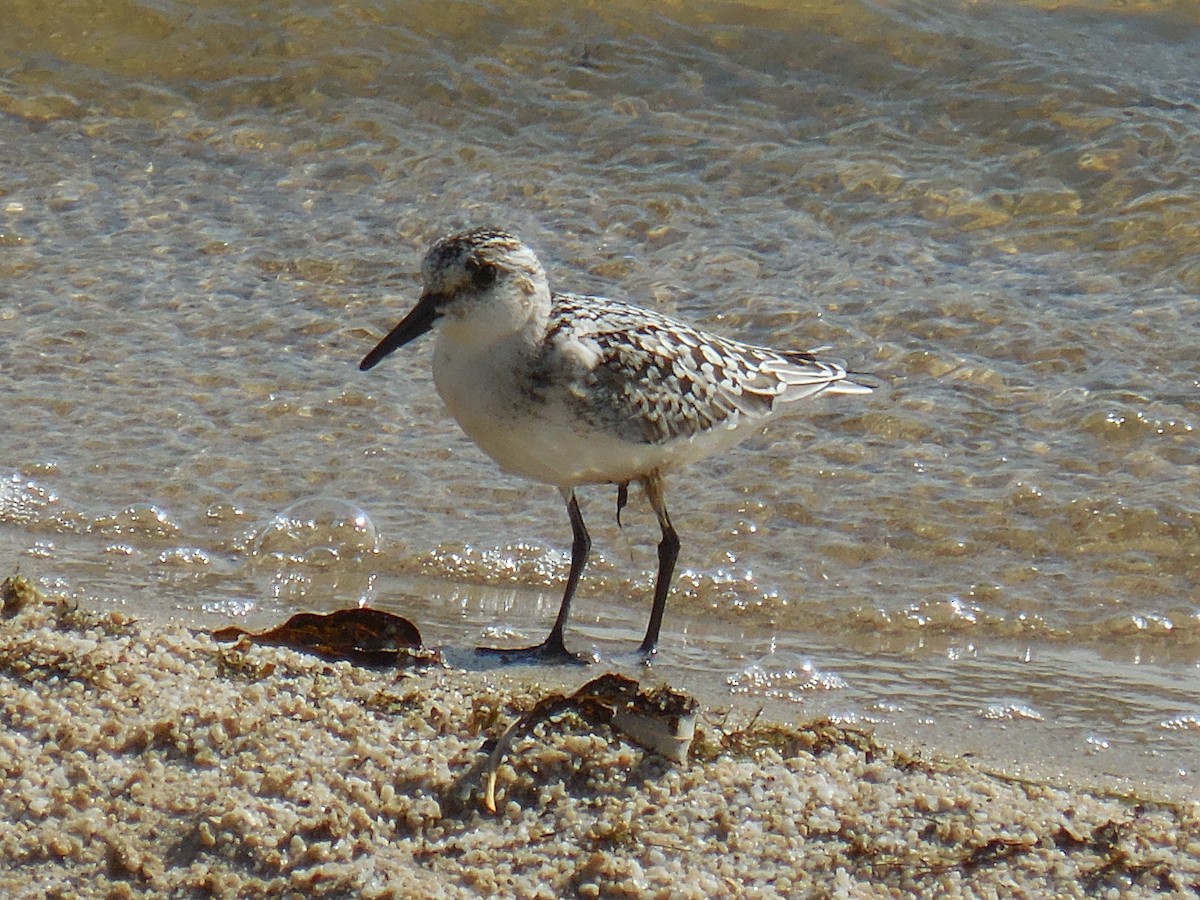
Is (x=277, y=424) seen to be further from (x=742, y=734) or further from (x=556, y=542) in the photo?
(x=742, y=734)

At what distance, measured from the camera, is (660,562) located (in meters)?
5.25

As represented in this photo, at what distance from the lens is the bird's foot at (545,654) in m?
4.89

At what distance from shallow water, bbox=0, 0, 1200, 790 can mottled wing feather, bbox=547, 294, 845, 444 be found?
2.18ft

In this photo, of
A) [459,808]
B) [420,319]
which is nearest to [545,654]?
[420,319]

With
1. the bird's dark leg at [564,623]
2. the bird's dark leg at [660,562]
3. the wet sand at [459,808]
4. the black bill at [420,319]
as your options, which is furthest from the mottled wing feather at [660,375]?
the wet sand at [459,808]

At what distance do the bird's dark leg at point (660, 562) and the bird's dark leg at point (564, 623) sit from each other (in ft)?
0.66

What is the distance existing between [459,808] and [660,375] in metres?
1.83

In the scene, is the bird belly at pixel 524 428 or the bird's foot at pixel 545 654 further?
the bird's foot at pixel 545 654

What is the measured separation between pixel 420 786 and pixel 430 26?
749 cm

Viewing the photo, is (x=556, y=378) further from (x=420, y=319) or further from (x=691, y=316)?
(x=691, y=316)

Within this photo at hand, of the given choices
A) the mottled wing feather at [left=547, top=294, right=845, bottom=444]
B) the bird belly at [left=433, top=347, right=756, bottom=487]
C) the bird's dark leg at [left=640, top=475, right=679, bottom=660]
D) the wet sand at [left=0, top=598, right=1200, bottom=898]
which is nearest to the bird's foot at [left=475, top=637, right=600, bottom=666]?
the bird's dark leg at [left=640, top=475, right=679, bottom=660]

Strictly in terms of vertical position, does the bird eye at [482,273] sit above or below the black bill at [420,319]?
above

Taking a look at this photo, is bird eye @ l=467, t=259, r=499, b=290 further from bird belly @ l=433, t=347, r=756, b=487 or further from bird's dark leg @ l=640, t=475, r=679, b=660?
bird's dark leg @ l=640, t=475, r=679, b=660

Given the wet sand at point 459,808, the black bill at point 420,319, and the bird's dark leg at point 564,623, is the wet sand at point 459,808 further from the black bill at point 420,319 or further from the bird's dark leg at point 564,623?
the black bill at point 420,319
